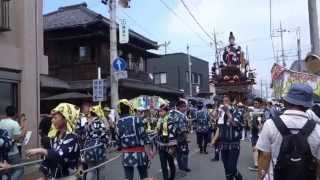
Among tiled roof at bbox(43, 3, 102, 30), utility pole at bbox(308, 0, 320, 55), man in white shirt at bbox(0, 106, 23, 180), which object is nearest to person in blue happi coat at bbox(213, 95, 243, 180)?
utility pole at bbox(308, 0, 320, 55)

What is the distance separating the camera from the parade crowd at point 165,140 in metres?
5.05

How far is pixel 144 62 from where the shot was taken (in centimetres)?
3944

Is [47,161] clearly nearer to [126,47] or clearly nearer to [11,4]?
[11,4]

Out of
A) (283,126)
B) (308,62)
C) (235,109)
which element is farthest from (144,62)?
(283,126)

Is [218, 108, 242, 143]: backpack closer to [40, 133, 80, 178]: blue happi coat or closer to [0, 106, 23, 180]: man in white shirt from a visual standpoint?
[0, 106, 23, 180]: man in white shirt

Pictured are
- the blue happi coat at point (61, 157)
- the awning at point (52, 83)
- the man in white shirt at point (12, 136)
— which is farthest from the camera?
the awning at point (52, 83)

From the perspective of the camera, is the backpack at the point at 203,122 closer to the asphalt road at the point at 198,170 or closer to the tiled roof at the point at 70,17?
the asphalt road at the point at 198,170

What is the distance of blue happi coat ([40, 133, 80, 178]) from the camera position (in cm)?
627

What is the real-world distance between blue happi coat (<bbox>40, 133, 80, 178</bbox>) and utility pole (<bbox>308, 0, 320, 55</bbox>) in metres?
7.93

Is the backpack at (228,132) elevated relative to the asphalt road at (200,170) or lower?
elevated

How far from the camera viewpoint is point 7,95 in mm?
15617

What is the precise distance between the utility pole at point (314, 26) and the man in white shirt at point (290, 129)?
790 centimetres

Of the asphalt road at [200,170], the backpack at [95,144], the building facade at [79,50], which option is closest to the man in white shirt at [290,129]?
the backpack at [95,144]

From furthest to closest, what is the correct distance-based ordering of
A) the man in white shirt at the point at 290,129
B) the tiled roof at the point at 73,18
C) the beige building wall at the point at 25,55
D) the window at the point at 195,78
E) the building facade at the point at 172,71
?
the window at the point at 195,78 < the building facade at the point at 172,71 < the tiled roof at the point at 73,18 < the beige building wall at the point at 25,55 < the man in white shirt at the point at 290,129
